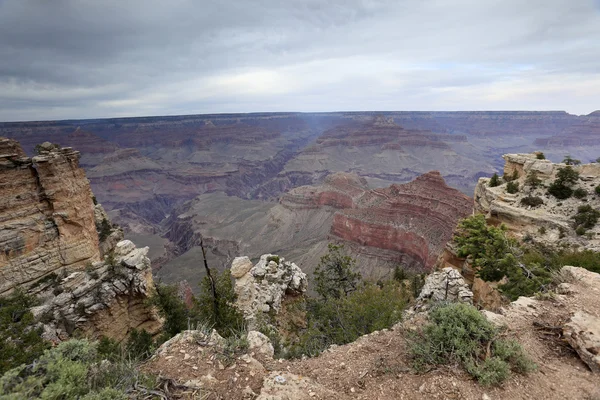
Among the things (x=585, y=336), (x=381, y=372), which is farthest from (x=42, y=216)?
(x=585, y=336)

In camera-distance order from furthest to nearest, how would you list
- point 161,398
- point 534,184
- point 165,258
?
point 165,258 < point 534,184 < point 161,398

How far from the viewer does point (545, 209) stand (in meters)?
20.8

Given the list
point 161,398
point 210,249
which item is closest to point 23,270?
point 161,398

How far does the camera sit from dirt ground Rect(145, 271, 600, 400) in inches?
228

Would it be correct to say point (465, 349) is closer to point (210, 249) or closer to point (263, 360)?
point (263, 360)

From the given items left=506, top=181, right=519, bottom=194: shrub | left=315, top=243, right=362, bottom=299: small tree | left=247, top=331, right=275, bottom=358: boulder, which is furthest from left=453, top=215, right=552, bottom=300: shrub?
left=247, top=331, right=275, bottom=358: boulder

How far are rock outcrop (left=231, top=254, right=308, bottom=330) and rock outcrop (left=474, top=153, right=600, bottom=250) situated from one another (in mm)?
16244

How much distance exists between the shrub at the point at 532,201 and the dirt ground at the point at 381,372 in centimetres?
1582

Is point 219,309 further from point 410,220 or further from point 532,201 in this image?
point 410,220

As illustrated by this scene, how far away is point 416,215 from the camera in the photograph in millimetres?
53281

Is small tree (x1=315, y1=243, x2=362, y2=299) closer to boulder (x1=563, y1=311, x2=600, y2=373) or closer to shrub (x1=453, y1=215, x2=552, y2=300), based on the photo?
shrub (x1=453, y1=215, x2=552, y2=300)

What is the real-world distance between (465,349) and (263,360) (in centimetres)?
486

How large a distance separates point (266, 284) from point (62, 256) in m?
16.7

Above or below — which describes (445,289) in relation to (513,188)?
below
